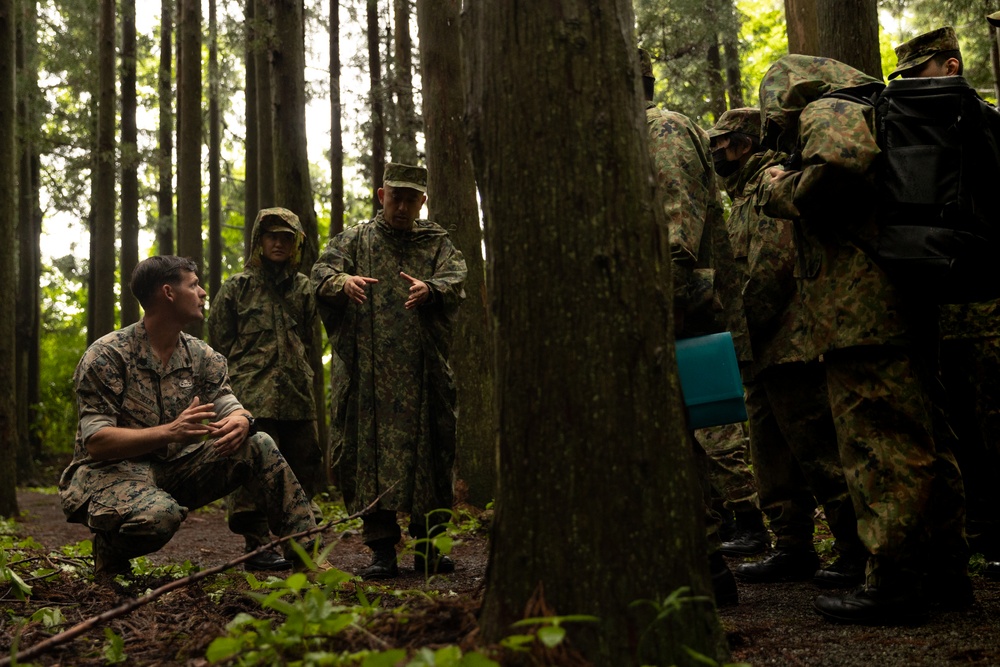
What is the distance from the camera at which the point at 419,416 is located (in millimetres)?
5738

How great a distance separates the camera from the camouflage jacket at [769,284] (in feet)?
15.4

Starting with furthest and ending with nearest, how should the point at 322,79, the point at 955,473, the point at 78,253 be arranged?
the point at 78,253 → the point at 322,79 → the point at 955,473

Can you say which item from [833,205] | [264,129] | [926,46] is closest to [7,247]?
[264,129]

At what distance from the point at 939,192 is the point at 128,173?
1411 cm

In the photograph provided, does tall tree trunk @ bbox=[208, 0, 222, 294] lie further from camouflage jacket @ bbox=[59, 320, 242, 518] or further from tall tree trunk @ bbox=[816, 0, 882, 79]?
tall tree trunk @ bbox=[816, 0, 882, 79]

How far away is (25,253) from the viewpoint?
18750mm

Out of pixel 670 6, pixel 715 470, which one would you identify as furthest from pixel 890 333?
pixel 670 6

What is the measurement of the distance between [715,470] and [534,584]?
4041 millimetres

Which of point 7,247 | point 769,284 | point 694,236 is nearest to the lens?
point 694,236

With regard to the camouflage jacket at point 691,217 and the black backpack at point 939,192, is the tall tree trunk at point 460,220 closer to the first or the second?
the camouflage jacket at point 691,217

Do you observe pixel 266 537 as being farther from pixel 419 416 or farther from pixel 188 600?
pixel 188 600

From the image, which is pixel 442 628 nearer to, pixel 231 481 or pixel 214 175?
pixel 231 481

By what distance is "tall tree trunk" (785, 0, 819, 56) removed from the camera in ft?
31.7

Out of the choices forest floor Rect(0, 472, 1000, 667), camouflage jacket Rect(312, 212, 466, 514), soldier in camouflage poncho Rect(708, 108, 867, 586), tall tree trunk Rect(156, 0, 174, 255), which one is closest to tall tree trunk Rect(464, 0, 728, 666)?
forest floor Rect(0, 472, 1000, 667)
